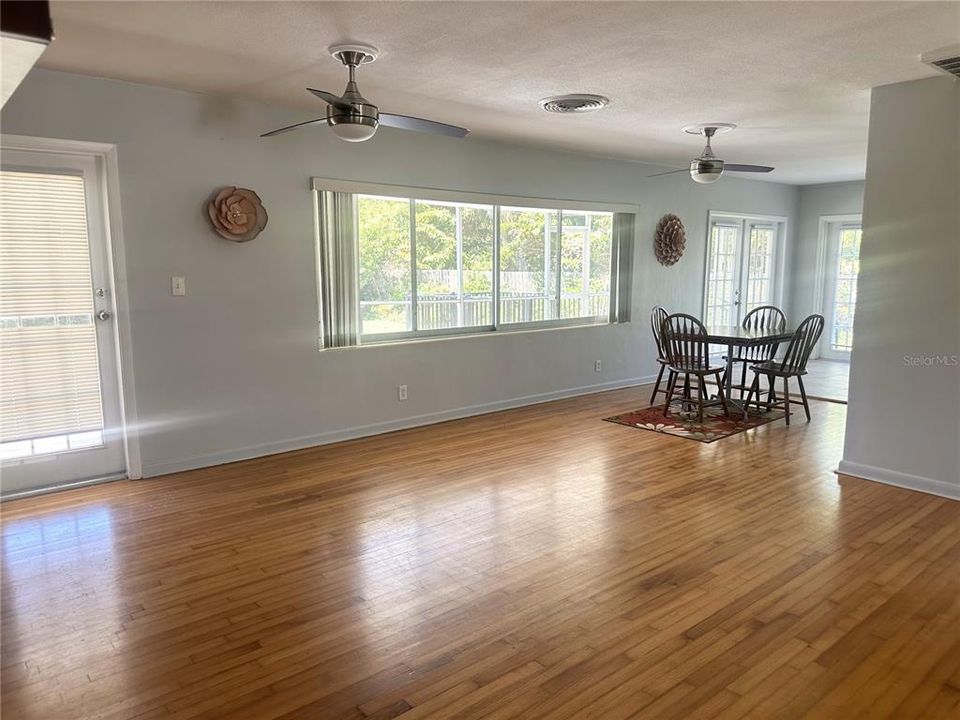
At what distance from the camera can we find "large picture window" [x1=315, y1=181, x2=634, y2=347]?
4.75 metres

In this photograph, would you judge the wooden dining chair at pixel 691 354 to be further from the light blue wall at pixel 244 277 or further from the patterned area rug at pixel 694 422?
the light blue wall at pixel 244 277

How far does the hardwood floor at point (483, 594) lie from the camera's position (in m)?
2.00

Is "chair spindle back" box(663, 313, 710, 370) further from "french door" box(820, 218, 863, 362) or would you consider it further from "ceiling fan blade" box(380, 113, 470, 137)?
"french door" box(820, 218, 863, 362)

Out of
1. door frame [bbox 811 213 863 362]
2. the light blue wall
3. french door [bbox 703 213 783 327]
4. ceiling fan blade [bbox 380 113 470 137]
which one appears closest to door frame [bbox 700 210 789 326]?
french door [bbox 703 213 783 327]

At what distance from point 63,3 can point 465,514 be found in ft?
9.41

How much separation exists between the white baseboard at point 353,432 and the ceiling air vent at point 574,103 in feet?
8.49

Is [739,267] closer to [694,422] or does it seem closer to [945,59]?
[694,422]

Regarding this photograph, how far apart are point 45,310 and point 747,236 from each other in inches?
304

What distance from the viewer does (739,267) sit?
328 inches

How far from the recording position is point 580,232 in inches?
254

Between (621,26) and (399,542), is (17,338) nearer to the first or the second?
(399,542)

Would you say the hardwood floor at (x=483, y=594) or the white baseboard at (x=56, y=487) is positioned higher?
the white baseboard at (x=56, y=487)

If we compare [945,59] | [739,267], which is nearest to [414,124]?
[945,59]

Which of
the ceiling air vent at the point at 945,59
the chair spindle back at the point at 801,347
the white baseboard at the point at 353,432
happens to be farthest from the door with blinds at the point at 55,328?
the chair spindle back at the point at 801,347
